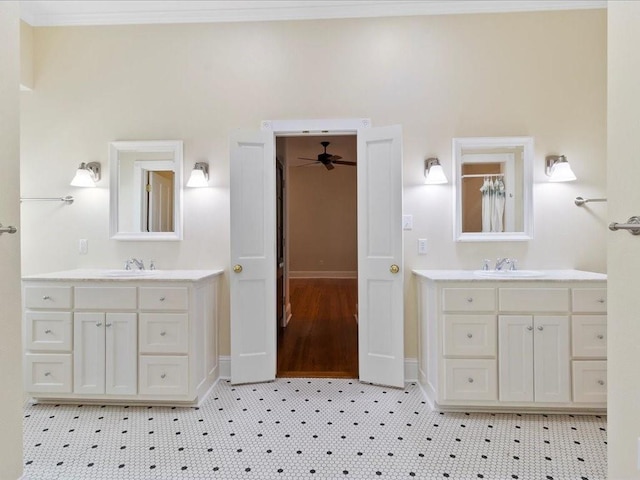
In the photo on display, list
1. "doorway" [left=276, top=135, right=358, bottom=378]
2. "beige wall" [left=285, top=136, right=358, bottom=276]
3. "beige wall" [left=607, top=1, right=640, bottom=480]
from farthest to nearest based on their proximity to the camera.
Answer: "beige wall" [left=285, top=136, right=358, bottom=276]
"doorway" [left=276, top=135, right=358, bottom=378]
"beige wall" [left=607, top=1, right=640, bottom=480]

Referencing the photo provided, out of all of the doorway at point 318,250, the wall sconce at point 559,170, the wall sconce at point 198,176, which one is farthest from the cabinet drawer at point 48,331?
the wall sconce at point 559,170

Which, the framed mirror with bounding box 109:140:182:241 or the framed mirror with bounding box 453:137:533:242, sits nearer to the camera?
the framed mirror with bounding box 453:137:533:242

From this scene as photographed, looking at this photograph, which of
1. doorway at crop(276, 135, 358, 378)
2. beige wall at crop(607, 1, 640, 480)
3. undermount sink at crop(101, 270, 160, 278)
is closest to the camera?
beige wall at crop(607, 1, 640, 480)

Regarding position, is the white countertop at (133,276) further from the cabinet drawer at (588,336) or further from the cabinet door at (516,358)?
the cabinet drawer at (588,336)

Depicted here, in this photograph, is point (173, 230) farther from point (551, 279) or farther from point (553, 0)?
point (553, 0)

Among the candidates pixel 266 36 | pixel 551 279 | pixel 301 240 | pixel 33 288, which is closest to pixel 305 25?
pixel 266 36

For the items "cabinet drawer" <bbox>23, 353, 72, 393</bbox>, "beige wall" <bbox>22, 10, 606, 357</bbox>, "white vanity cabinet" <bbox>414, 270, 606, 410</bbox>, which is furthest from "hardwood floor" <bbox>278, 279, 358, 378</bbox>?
"cabinet drawer" <bbox>23, 353, 72, 393</bbox>

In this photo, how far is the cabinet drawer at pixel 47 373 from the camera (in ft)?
7.84

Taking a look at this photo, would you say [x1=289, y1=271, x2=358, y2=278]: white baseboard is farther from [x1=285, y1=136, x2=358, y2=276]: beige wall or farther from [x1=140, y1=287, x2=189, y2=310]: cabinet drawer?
[x1=140, y1=287, x2=189, y2=310]: cabinet drawer

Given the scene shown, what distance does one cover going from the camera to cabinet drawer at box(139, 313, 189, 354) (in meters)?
2.38

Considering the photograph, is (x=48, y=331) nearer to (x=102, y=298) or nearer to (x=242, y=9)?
(x=102, y=298)

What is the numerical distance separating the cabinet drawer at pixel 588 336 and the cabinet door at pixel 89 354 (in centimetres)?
326

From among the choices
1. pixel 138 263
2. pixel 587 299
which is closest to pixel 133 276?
pixel 138 263

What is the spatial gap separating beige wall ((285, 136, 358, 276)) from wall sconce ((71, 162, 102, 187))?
546cm
